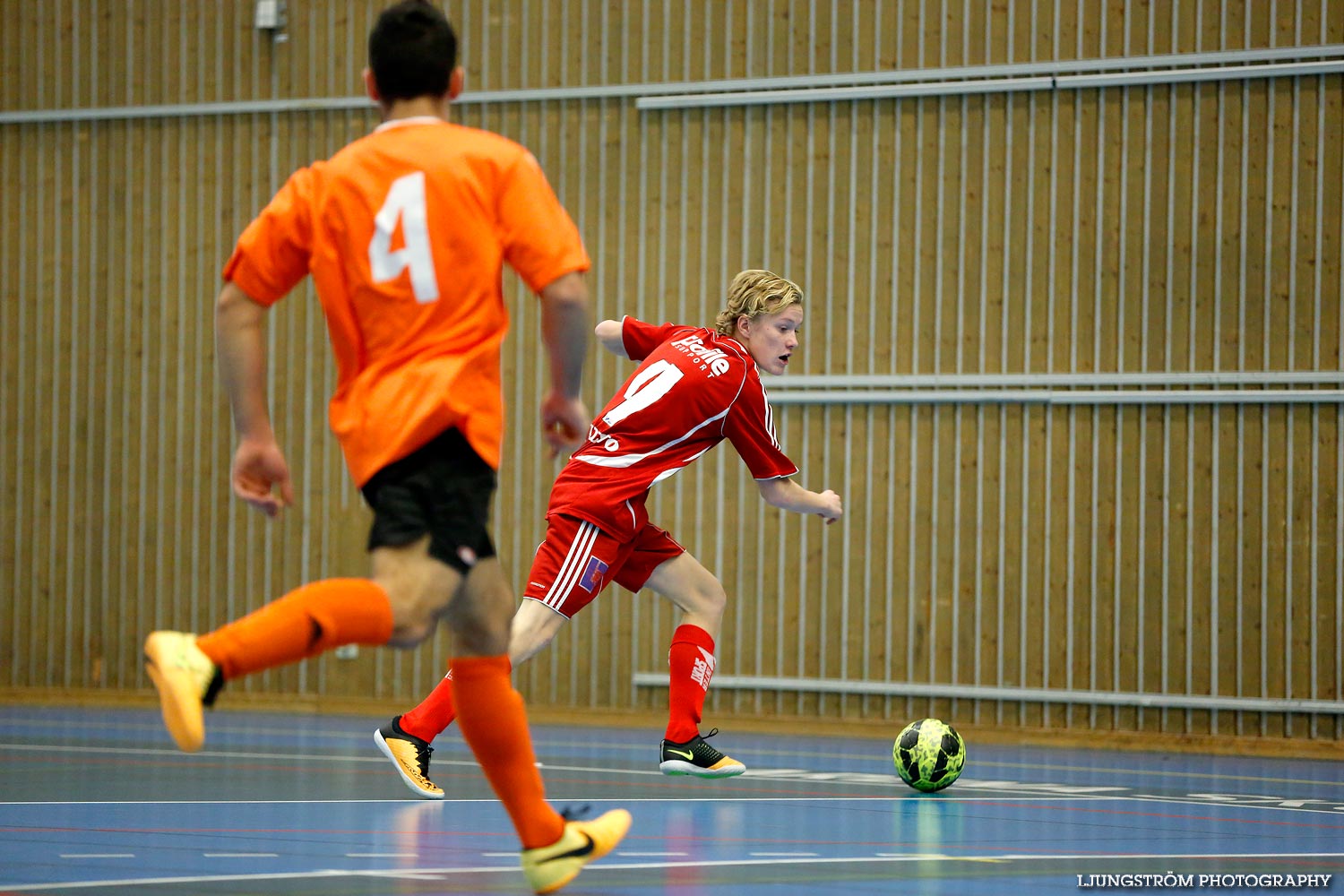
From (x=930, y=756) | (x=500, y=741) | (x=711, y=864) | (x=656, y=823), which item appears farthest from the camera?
(x=930, y=756)

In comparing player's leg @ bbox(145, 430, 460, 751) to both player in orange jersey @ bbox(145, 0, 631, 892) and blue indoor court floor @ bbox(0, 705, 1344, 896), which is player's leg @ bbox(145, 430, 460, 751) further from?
blue indoor court floor @ bbox(0, 705, 1344, 896)

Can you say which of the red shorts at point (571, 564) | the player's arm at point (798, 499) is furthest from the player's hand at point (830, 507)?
the red shorts at point (571, 564)

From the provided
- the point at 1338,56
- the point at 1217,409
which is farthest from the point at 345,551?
the point at 1338,56

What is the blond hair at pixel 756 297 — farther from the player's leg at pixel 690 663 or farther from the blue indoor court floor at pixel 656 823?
the blue indoor court floor at pixel 656 823

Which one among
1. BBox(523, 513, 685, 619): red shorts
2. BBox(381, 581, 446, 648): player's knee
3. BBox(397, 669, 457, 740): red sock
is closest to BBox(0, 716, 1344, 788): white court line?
BBox(397, 669, 457, 740): red sock

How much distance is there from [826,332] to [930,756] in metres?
5.35

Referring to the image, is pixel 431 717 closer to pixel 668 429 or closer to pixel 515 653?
pixel 515 653

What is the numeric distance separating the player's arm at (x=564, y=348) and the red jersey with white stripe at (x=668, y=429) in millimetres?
2487

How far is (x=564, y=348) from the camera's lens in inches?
139

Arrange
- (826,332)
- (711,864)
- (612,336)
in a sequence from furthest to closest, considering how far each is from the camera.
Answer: (826,332), (612,336), (711,864)

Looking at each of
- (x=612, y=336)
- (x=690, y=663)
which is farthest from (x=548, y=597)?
(x=612, y=336)

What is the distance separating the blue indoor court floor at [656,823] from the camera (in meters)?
4.18

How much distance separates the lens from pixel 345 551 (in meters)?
12.8

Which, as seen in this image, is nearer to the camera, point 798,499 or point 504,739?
point 504,739
